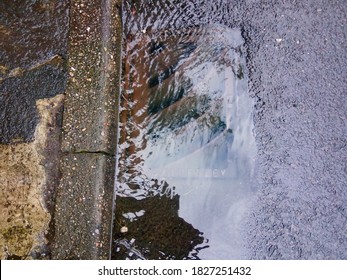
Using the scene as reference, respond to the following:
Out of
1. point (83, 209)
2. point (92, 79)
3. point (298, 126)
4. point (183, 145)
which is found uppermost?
point (92, 79)

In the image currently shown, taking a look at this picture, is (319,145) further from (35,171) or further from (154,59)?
(35,171)

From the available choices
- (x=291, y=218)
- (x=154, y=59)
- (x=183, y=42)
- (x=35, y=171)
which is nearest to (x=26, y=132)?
(x=35, y=171)

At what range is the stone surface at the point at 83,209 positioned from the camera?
2.59 m

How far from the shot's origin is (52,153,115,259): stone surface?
2.59 meters

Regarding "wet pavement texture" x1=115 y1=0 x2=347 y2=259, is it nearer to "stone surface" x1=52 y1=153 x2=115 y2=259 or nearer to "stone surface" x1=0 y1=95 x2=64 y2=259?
"stone surface" x1=52 y1=153 x2=115 y2=259

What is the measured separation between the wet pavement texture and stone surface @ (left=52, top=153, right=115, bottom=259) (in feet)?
2.70

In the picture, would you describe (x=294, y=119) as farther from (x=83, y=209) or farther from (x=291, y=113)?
(x=83, y=209)

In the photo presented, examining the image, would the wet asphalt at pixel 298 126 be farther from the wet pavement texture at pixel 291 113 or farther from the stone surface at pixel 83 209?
the stone surface at pixel 83 209

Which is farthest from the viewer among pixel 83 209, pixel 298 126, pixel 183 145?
pixel 183 145

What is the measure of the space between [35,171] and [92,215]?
49 cm

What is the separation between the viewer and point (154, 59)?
3.07 metres

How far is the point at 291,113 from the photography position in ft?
9.20

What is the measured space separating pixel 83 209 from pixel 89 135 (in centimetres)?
49

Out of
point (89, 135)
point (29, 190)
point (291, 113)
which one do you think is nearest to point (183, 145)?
point (89, 135)
